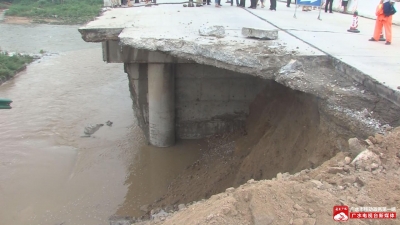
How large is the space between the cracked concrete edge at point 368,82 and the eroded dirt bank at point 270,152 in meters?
0.14

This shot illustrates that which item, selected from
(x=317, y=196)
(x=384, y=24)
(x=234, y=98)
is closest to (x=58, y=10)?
(x=234, y=98)

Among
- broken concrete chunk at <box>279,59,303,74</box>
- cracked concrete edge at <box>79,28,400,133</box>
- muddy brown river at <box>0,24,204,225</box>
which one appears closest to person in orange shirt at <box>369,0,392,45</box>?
cracked concrete edge at <box>79,28,400,133</box>

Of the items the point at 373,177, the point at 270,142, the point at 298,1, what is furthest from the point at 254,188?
the point at 298,1

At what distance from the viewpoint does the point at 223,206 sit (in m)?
3.14

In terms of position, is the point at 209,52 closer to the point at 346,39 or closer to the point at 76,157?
the point at 346,39

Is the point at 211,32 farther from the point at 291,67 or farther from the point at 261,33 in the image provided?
the point at 291,67

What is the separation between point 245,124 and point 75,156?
469 centimetres

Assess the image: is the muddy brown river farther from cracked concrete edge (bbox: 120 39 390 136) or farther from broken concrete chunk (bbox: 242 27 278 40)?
broken concrete chunk (bbox: 242 27 278 40)

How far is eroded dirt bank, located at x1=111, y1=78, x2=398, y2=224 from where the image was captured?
10.4ft

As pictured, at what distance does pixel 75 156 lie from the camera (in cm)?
951

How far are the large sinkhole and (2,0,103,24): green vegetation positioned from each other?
1028 inches

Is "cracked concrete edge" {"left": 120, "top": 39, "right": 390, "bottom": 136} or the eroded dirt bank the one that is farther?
"cracked concrete edge" {"left": 120, "top": 39, "right": 390, "bottom": 136}

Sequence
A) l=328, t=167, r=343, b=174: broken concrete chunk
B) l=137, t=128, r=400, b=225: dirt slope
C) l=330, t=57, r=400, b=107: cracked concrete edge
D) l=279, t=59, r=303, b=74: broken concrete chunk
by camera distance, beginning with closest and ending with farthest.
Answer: l=137, t=128, r=400, b=225: dirt slope, l=328, t=167, r=343, b=174: broken concrete chunk, l=330, t=57, r=400, b=107: cracked concrete edge, l=279, t=59, r=303, b=74: broken concrete chunk

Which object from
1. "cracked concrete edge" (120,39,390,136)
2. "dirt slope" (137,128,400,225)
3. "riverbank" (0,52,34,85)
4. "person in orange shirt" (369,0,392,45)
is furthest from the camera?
"riverbank" (0,52,34,85)
